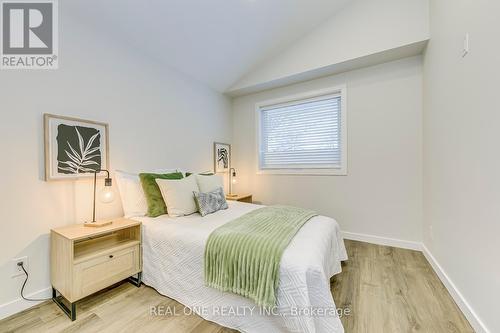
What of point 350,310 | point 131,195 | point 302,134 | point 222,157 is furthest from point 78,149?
point 302,134

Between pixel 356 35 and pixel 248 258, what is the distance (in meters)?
3.00

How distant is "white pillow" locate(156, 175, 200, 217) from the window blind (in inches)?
74.9

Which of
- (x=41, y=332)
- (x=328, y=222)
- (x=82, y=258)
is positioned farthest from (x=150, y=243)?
(x=328, y=222)

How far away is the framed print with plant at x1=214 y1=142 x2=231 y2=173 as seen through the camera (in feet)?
12.4

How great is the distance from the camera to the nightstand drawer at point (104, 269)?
165 cm

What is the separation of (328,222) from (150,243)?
167cm

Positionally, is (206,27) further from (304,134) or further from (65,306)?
(65,306)

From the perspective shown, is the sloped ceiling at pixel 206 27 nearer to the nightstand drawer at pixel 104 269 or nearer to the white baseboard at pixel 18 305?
the nightstand drawer at pixel 104 269

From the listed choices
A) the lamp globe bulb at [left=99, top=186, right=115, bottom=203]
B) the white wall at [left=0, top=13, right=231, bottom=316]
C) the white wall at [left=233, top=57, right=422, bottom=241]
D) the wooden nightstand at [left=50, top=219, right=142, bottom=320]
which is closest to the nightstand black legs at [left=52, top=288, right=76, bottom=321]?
the wooden nightstand at [left=50, top=219, right=142, bottom=320]

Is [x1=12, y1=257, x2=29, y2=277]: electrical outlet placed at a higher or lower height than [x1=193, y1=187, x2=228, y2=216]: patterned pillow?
lower

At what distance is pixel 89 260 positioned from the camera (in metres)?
1.70

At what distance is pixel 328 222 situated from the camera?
6.83 feet

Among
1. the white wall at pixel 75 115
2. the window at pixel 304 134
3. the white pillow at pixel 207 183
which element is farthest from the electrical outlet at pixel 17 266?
the window at pixel 304 134

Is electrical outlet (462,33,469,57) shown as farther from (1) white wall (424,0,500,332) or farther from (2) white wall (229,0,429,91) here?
(2) white wall (229,0,429,91)
